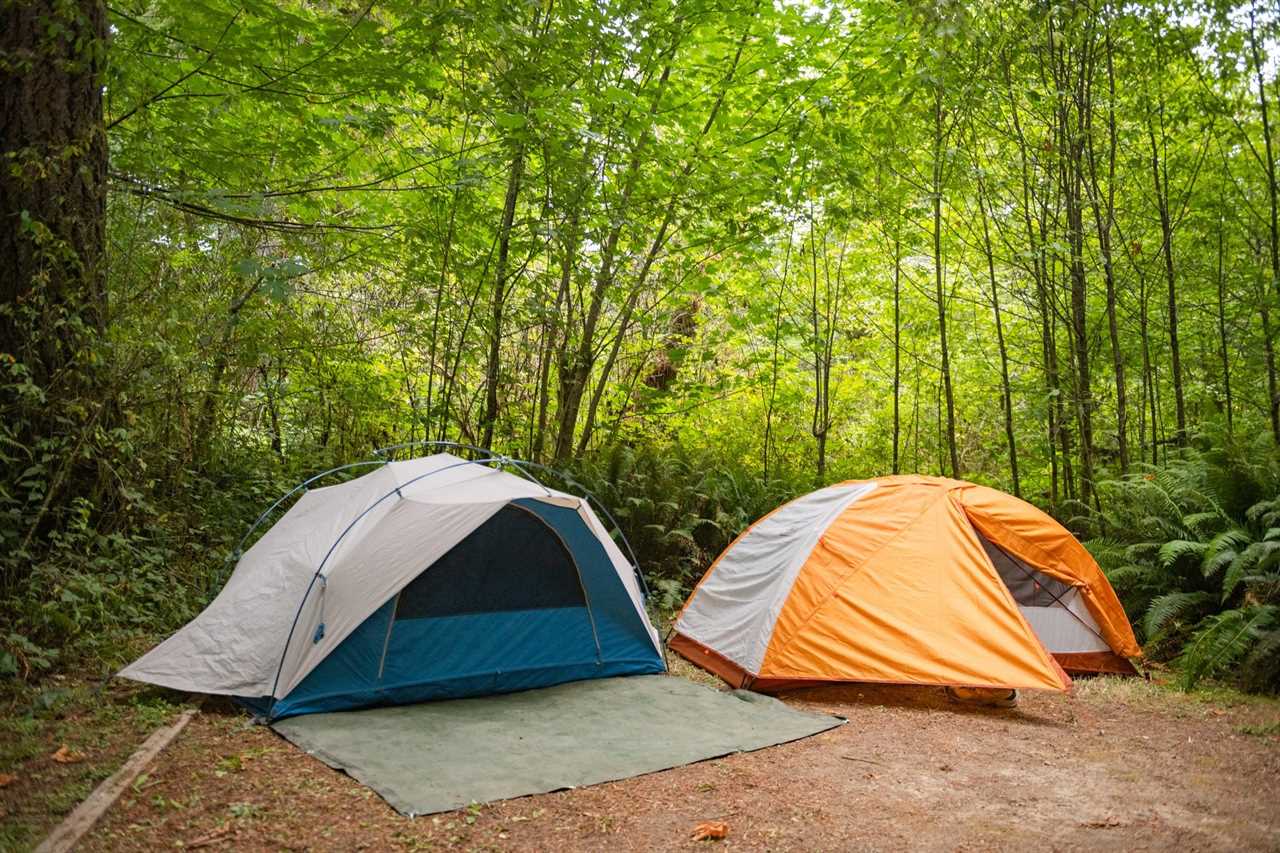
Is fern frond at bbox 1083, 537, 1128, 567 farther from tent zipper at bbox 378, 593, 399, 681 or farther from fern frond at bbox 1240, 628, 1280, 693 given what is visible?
tent zipper at bbox 378, 593, 399, 681

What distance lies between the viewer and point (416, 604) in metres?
5.00

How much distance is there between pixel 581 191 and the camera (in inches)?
279

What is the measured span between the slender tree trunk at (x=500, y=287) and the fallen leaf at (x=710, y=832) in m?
5.43

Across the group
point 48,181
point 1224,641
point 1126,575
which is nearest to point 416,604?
point 48,181

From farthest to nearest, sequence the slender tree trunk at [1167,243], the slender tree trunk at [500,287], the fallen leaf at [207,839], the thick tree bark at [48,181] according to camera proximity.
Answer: the slender tree trunk at [1167,243] → the slender tree trunk at [500,287] → the thick tree bark at [48,181] → the fallen leaf at [207,839]

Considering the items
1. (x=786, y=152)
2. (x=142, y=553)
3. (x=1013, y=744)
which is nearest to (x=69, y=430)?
(x=142, y=553)

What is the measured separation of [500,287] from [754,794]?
18.6 ft

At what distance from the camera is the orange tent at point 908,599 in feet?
16.8

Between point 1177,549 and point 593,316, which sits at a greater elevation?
point 593,316

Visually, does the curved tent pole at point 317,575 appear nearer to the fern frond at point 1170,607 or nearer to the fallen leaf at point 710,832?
the fallen leaf at point 710,832

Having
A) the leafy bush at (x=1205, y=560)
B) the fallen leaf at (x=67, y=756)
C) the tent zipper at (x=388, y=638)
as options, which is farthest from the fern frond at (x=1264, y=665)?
the fallen leaf at (x=67, y=756)

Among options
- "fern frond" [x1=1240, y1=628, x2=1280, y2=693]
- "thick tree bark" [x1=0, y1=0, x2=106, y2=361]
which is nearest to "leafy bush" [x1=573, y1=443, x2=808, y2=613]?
"fern frond" [x1=1240, y1=628, x2=1280, y2=693]

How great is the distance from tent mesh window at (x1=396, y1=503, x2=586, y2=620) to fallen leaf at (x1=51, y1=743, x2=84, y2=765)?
5.59ft

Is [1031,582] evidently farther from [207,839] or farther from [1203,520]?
[207,839]
